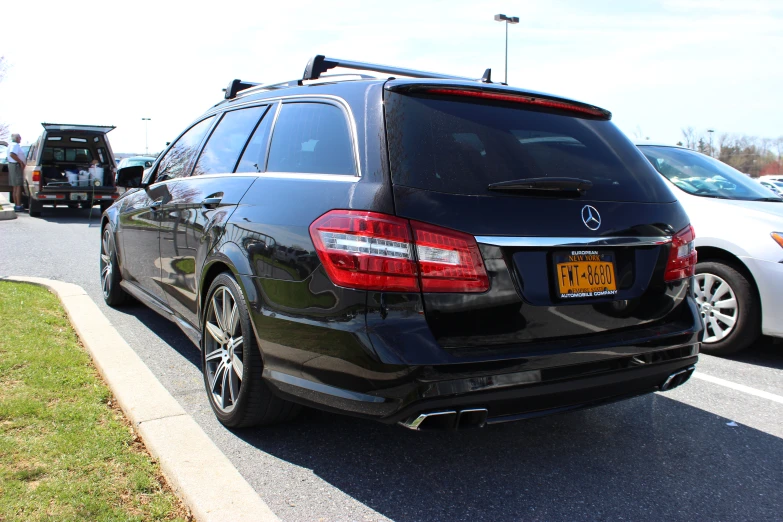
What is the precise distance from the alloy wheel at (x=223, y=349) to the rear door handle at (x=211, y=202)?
500 mm

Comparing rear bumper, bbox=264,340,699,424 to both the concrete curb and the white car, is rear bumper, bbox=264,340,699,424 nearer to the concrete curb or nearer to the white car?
the concrete curb

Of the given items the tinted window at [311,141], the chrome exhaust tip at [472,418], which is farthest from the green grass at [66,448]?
the tinted window at [311,141]

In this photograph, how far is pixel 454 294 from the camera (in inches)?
99.5

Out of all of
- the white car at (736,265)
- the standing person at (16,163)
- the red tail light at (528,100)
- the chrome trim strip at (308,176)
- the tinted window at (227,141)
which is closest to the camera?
the chrome trim strip at (308,176)

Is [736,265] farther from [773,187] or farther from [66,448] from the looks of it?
[773,187]

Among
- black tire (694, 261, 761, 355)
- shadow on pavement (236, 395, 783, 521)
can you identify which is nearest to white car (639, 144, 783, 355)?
black tire (694, 261, 761, 355)

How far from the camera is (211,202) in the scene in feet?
12.3

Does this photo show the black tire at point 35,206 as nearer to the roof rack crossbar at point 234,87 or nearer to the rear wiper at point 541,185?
the roof rack crossbar at point 234,87

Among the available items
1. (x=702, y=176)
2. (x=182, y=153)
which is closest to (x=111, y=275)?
(x=182, y=153)

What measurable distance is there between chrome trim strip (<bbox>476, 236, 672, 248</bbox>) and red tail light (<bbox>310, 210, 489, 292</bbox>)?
0.10 meters

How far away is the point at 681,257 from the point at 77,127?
16.4 meters

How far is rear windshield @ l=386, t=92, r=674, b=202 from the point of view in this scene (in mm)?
2693

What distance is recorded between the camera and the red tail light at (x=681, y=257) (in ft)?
10.2

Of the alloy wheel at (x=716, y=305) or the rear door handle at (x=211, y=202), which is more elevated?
the rear door handle at (x=211, y=202)
